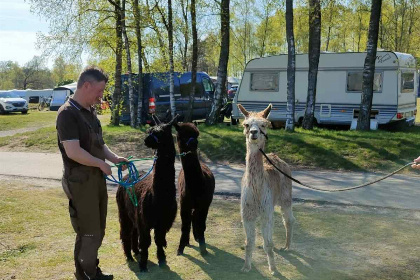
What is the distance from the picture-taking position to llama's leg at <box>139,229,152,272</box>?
4.76 meters

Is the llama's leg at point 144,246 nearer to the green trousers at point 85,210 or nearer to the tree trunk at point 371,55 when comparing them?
the green trousers at point 85,210

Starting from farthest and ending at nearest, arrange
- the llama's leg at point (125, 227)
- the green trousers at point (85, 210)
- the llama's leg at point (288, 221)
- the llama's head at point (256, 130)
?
the llama's leg at point (288, 221)
the llama's leg at point (125, 227)
the llama's head at point (256, 130)
the green trousers at point (85, 210)

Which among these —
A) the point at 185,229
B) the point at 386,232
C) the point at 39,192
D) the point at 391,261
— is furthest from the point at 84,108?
the point at 39,192

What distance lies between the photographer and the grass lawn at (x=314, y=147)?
10722mm

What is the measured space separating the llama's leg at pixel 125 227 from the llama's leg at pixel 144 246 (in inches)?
15.7

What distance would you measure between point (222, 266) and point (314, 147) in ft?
23.9

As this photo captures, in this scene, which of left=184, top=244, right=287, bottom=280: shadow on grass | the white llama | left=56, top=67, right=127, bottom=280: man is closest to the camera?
left=56, top=67, right=127, bottom=280: man

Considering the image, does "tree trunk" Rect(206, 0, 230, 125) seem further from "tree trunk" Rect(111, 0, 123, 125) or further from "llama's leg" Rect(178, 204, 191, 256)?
"llama's leg" Rect(178, 204, 191, 256)

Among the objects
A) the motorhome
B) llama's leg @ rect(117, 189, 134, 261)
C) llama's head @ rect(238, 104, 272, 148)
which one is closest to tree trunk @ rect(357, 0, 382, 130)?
llama's head @ rect(238, 104, 272, 148)

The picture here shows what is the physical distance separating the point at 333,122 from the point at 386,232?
11597 mm

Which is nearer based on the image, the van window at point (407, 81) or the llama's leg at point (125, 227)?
the llama's leg at point (125, 227)

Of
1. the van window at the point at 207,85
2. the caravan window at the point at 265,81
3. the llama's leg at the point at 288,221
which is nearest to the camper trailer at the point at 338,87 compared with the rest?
the caravan window at the point at 265,81

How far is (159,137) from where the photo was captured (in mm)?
4734

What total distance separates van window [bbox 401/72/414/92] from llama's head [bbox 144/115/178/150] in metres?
14.3
